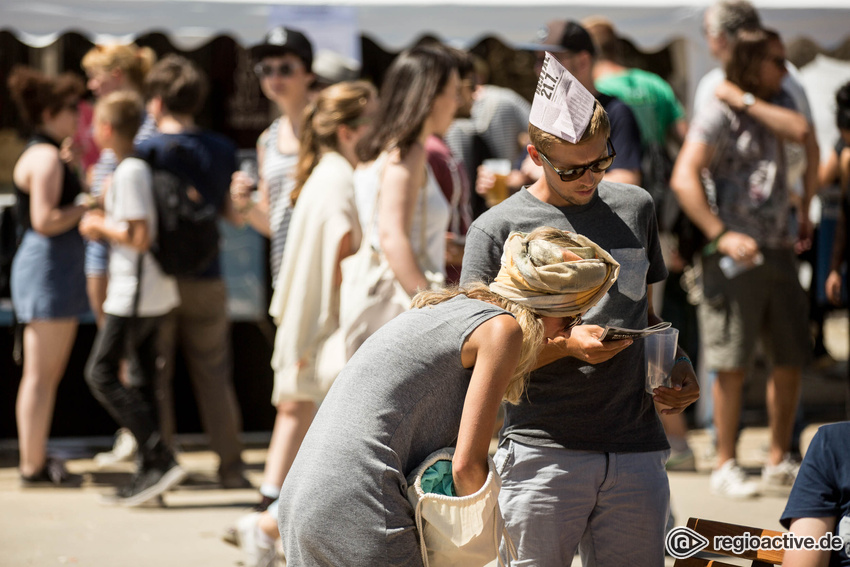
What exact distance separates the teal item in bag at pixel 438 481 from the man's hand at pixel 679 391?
69 centimetres

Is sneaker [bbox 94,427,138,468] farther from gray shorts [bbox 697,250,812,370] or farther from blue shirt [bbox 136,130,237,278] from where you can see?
gray shorts [bbox 697,250,812,370]

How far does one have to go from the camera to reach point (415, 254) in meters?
3.94

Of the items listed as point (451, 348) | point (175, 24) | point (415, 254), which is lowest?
point (415, 254)

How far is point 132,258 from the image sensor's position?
17.5 ft

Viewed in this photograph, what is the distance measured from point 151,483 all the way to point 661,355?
3.47 meters

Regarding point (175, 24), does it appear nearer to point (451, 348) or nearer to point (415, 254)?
point (415, 254)

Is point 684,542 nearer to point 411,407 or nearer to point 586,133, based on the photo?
point 411,407

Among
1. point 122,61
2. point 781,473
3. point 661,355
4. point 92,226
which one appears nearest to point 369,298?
point 661,355

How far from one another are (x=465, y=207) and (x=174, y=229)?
67.0 inches

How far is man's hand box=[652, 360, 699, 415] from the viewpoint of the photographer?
103 inches

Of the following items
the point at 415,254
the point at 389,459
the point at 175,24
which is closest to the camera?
the point at 389,459

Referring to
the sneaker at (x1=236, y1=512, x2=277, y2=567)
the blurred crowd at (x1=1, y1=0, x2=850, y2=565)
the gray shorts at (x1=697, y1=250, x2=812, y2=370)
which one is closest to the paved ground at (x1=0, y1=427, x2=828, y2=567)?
the blurred crowd at (x1=1, y1=0, x2=850, y2=565)

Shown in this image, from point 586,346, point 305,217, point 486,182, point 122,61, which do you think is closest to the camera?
point 586,346

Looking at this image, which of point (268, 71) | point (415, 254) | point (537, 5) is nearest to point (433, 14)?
point (537, 5)
